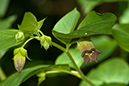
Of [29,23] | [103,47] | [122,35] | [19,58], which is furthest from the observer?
[103,47]

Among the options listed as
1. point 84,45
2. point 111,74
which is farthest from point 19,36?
point 111,74

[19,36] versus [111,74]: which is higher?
[19,36]

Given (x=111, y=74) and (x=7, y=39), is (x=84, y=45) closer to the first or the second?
(x=7, y=39)

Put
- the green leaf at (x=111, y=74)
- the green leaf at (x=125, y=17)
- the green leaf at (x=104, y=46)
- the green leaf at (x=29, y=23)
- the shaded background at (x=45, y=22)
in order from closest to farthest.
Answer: the green leaf at (x=29, y=23) → the green leaf at (x=111, y=74) → the green leaf at (x=104, y=46) → the green leaf at (x=125, y=17) → the shaded background at (x=45, y=22)

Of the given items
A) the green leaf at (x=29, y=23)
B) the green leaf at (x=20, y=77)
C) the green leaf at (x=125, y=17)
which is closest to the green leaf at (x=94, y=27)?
the green leaf at (x=29, y=23)

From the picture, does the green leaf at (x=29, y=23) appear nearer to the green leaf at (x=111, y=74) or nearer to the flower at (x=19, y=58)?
the flower at (x=19, y=58)

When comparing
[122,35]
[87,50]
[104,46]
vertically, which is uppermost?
[87,50]

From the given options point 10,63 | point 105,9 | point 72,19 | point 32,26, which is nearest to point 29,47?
point 10,63
